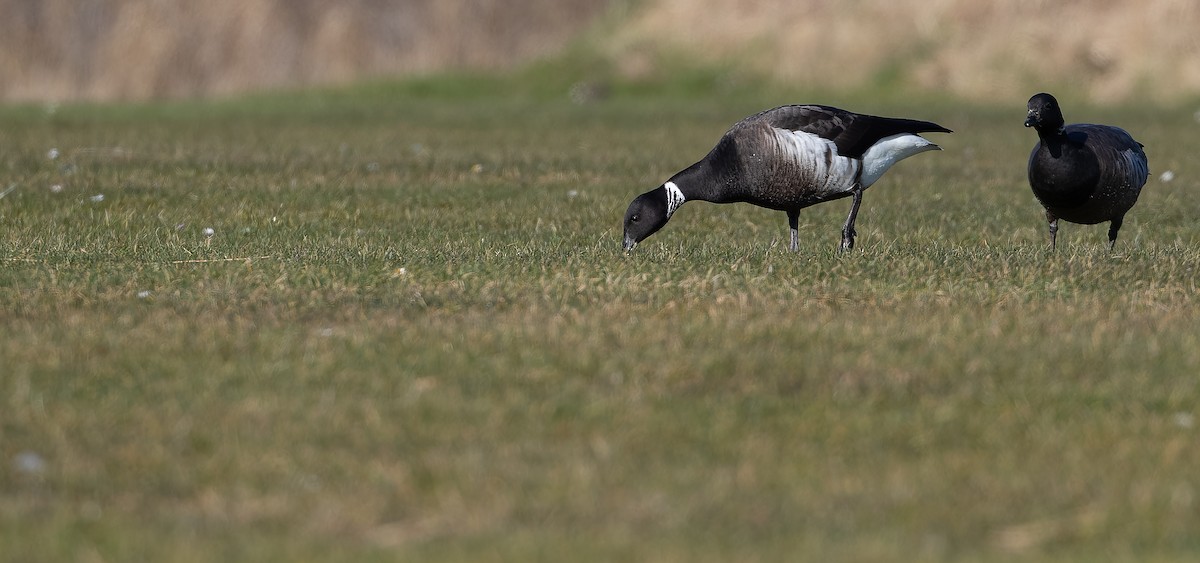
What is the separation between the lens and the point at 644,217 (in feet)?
38.4

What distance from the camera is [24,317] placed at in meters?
8.41

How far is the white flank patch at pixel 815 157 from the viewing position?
11.3 meters

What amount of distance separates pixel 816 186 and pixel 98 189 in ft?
21.9

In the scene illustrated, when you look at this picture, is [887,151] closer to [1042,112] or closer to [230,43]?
[1042,112]

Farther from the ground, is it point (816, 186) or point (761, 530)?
point (816, 186)

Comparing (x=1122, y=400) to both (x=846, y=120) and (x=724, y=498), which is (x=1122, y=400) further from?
Result: (x=846, y=120)

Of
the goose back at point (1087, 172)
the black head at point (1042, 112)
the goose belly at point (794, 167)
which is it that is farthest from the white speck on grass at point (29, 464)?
the goose back at point (1087, 172)

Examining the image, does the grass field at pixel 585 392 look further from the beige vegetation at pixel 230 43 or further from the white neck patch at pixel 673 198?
the beige vegetation at pixel 230 43

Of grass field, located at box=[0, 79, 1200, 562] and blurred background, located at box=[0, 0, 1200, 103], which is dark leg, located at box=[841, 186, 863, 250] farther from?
blurred background, located at box=[0, 0, 1200, 103]

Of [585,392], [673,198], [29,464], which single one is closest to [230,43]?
[673,198]

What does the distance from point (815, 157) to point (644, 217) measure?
4.17ft

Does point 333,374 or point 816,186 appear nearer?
point 333,374

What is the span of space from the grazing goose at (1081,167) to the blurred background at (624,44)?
18.6 metres

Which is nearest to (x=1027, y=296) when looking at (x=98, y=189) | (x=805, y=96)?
(x=98, y=189)
